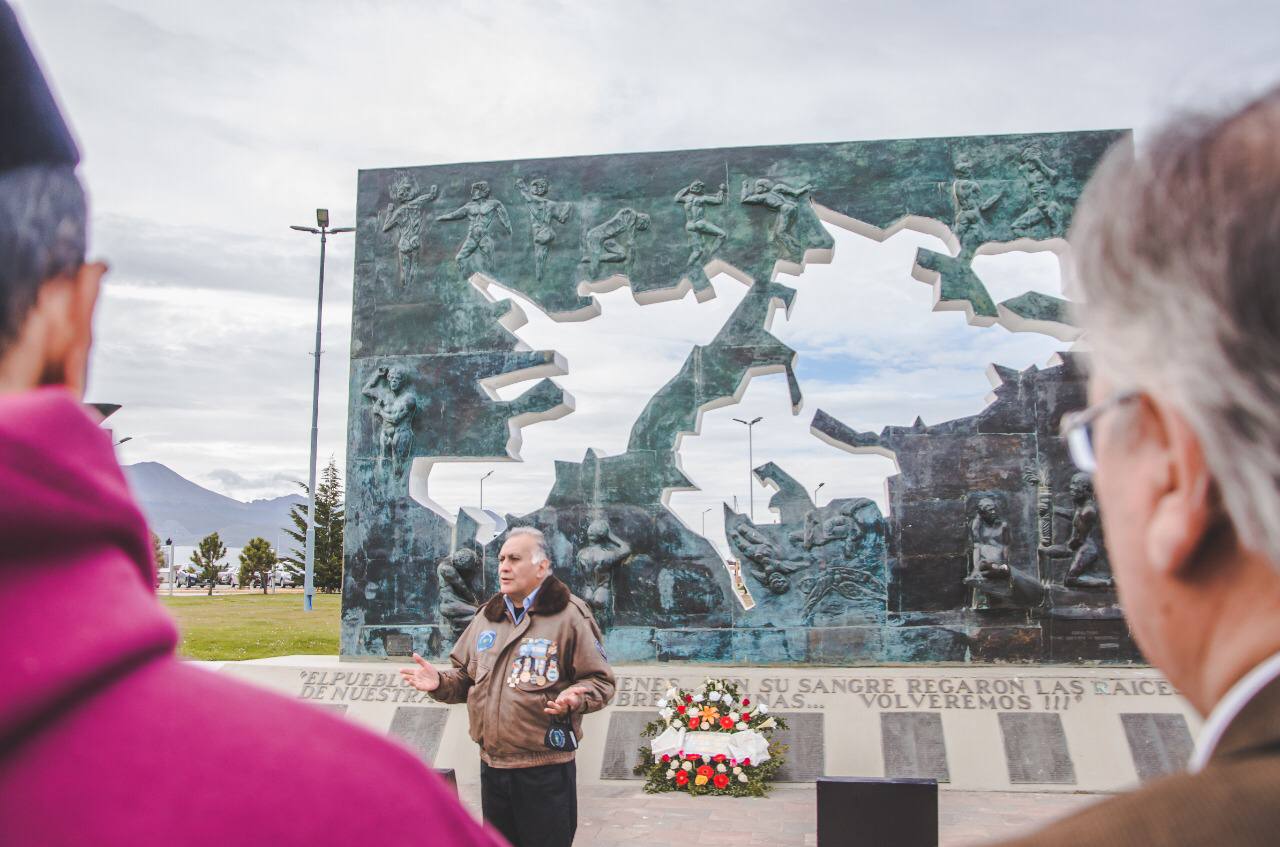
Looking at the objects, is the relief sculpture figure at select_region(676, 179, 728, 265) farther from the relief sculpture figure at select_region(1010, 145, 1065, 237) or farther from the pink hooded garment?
the pink hooded garment

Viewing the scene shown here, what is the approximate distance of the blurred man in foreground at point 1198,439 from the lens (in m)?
0.65

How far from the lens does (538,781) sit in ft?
14.7

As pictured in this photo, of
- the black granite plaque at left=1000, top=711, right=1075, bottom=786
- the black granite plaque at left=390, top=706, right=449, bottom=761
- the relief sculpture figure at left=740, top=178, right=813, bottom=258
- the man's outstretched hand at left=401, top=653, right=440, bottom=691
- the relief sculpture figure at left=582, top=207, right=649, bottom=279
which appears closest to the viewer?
the man's outstretched hand at left=401, top=653, right=440, bottom=691

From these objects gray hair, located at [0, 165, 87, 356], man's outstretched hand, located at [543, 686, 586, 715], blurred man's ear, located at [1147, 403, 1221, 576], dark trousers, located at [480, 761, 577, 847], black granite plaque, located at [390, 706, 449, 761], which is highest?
gray hair, located at [0, 165, 87, 356]

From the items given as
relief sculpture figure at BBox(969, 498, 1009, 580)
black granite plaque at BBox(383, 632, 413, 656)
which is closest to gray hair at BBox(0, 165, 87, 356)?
relief sculpture figure at BBox(969, 498, 1009, 580)

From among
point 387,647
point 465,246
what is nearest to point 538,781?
point 387,647

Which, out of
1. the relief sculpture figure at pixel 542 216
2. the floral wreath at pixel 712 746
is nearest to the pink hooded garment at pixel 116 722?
the floral wreath at pixel 712 746

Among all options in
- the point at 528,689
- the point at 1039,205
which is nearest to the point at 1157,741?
the point at 1039,205

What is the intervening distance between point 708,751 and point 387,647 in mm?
3609

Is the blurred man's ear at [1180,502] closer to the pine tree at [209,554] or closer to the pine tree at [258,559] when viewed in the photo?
the pine tree at [258,559]

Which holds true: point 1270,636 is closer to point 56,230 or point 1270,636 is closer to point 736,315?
point 56,230

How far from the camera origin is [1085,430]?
958 millimetres

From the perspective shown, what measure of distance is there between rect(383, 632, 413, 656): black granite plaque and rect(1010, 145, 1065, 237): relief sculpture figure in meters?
6.98

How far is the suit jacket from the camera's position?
611 millimetres
